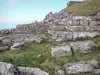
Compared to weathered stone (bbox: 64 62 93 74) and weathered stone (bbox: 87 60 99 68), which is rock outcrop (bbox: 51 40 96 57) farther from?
weathered stone (bbox: 64 62 93 74)

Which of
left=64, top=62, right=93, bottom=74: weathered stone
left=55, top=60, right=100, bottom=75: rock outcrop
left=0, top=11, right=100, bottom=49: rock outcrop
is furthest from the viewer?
left=0, top=11, right=100, bottom=49: rock outcrop

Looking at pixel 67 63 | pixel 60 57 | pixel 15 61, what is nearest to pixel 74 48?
pixel 60 57

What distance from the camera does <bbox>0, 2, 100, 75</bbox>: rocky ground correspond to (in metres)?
20.3

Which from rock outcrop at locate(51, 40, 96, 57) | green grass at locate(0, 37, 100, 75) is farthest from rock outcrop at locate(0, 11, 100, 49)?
green grass at locate(0, 37, 100, 75)

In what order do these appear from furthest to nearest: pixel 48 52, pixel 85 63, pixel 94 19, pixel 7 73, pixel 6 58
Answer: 1. pixel 94 19
2. pixel 48 52
3. pixel 6 58
4. pixel 85 63
5. pixel 7 73

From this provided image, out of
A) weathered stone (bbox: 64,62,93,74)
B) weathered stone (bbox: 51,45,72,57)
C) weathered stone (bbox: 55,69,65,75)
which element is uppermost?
weathered stone (bbox: 51,45,72,57)

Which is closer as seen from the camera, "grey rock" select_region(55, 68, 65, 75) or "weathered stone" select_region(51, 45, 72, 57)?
"grey rock" select_region(55, 68, 65, 75)

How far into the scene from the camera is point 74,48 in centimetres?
2564

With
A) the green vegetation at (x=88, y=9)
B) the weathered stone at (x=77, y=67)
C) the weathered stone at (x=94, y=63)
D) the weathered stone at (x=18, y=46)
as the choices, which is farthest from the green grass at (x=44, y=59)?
the green vegetation at (x=88, y=9)

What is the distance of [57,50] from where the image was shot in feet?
81.7

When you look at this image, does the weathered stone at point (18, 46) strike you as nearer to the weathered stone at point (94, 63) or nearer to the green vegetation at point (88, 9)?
the weathered stone at point (94, 63)

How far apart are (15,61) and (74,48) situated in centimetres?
731

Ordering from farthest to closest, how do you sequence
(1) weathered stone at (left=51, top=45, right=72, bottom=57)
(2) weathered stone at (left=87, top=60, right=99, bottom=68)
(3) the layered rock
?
1. (3) the layered rock
2. (1) weathered stone at (left=51, top=45, right=72, bottom=57)
3. (2) weathered stone at (left=87, top=60, right=99, bottom=68)

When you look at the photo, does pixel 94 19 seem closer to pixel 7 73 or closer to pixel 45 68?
pixel 45 68
